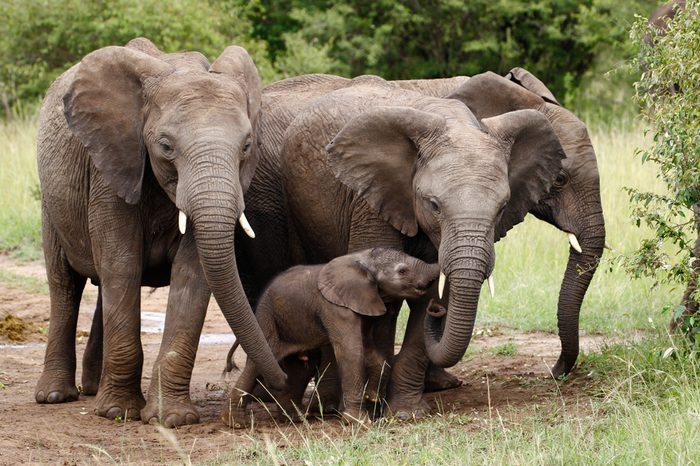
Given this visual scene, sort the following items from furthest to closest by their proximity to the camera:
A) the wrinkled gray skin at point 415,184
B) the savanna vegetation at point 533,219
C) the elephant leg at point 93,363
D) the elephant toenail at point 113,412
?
the elephant leg at point 93,363 < the elephant toenail at point 113,412 < the wrinkled gray skin at point 415,184 < the savanna vegetation at point 533,219

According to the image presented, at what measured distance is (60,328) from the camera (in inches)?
335

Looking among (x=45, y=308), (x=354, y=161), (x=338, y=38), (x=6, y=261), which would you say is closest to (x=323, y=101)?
(x=354, y=161)

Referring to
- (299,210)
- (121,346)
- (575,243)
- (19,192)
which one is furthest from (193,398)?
(19,192)

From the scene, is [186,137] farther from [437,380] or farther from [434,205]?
[437,380]

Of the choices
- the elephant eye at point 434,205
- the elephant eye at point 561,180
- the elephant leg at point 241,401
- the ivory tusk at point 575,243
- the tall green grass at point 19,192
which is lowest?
the tall green grass at point 19,192

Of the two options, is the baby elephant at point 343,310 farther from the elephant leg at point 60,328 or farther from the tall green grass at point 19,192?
the tall green grass at point 19,192

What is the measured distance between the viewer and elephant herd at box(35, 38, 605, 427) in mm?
6855

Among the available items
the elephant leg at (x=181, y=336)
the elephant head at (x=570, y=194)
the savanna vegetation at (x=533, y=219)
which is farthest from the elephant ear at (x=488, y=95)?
the elephant leg at (x=181, y=336)

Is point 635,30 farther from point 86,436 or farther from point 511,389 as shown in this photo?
point 86,436

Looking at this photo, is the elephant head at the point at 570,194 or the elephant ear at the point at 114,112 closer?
the elephant ear at the point at 114,112

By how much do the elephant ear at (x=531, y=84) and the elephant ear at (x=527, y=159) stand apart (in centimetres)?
94

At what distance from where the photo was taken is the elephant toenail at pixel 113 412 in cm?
764

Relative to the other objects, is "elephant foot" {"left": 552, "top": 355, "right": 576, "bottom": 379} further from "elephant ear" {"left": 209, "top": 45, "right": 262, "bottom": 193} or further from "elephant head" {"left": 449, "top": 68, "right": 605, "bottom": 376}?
"elephant ear" {"left": 209, "top": 45, "right": 262, "bottom": 193}

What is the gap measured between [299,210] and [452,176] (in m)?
1.37
